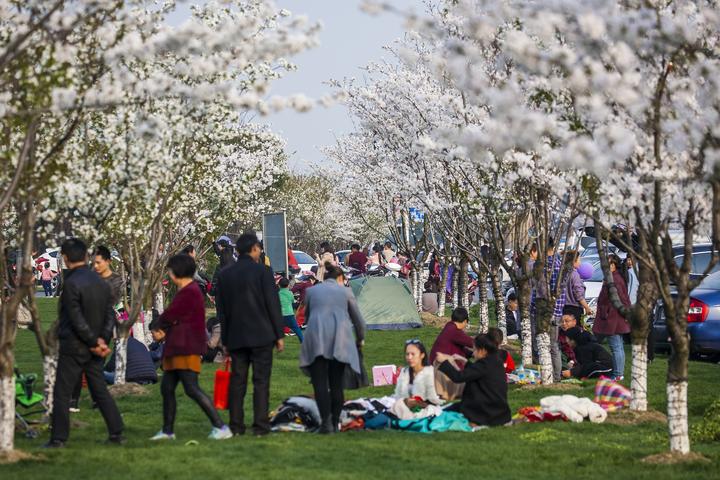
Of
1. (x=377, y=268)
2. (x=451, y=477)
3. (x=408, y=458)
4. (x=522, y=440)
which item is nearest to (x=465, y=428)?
(x=522, y=440)

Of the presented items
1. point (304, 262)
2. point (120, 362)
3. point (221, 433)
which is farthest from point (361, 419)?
point (304, 262)

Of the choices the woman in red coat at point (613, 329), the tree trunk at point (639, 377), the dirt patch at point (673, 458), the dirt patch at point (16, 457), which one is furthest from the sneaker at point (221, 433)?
the woman in red coat at point (613, 329)

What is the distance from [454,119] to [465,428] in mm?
5966

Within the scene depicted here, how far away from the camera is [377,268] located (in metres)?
34.9

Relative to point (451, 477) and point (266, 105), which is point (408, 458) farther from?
point (266, 105)

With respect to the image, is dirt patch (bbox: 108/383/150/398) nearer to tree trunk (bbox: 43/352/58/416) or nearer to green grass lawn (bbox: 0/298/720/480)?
green grass lawn (bbox: 0/298/720/480)

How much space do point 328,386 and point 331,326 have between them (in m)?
0.61

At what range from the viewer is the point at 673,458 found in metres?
10.0

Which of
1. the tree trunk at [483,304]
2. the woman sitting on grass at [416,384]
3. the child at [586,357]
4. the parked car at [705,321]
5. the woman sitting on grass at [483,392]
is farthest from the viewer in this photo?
the tree trunk at [483,304]

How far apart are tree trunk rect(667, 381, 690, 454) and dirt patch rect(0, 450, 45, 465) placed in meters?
4.94

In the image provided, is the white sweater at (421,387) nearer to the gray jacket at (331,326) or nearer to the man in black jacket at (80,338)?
the gray jacket at (331,326)

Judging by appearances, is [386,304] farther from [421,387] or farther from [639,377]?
[639,377]

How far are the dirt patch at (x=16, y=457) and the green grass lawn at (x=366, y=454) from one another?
82mm

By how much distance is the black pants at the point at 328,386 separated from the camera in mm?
12023
